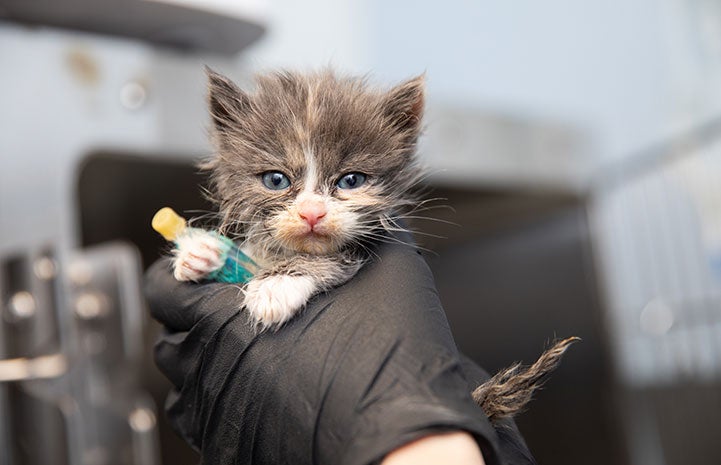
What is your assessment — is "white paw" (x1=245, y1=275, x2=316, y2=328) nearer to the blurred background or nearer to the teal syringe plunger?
the teal syringe plunger

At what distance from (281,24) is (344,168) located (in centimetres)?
90

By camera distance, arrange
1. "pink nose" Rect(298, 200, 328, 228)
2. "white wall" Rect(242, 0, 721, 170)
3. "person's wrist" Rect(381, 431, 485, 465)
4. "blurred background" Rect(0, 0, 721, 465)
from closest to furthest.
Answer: "person's wrist" Rect(381, 431, 485, 465), "pink nose" Rect(298, 200, 328, 228), "blurred background" Rect(0, 0, 721, 465), "white wall" Rect(242, 0, 721, 170)

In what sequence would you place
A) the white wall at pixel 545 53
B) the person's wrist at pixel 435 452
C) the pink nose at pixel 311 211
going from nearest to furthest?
the person's wrist at pixel 435 452, the pink nose at pixel 311 211, the white wall at pixel 545 53

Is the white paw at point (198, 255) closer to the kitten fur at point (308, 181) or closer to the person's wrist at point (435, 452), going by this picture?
the kitten fur at point (308, 181)

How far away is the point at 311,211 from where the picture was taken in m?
0.45

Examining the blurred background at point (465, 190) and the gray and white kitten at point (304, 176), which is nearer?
the gray and white kitten at point (304, 176)

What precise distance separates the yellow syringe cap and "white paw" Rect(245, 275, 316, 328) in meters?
0.07

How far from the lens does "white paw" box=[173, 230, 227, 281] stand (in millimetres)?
481

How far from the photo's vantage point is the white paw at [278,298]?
0.43m

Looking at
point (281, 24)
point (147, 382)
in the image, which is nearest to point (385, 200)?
point (281, 24)

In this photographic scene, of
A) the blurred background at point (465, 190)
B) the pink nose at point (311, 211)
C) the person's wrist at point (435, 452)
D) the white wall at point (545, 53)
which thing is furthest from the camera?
the white wall at point (545, 53)

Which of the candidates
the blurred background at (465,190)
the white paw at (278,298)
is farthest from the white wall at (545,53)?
the white paw at (278,298)

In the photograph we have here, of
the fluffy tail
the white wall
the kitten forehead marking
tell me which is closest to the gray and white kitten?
the kitten forehead marking

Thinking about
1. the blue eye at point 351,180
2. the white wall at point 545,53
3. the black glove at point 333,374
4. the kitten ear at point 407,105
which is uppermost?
the white wall at point 545,53
